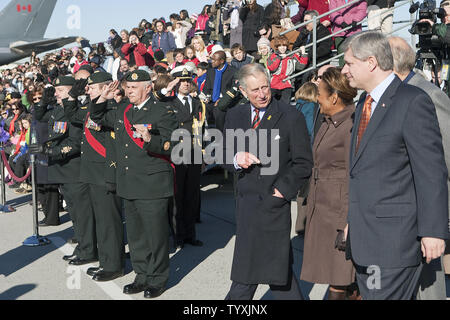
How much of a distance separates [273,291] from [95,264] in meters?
3.15

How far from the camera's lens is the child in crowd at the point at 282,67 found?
10.2 metres

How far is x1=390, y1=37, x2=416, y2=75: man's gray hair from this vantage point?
3447 mm

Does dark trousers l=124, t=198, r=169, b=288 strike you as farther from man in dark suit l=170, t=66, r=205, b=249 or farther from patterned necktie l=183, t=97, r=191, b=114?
patterned necktie l=183, t=97, r=191, b=114

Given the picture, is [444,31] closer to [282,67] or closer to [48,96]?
[282,67]

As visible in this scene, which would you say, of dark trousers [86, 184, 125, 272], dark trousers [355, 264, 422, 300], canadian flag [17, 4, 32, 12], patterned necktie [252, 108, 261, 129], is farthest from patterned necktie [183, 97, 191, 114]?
canadian flag [17, 4, 32, 12]

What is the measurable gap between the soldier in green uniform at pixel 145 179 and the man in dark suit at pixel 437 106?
7.40 feet

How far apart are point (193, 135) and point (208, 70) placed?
3.42 meters

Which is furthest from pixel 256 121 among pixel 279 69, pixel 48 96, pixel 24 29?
pixel 24 29

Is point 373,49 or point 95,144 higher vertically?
point 373,49

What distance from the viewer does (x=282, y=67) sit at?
10453 mm

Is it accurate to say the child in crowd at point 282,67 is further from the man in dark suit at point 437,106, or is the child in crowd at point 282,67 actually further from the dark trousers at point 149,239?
the man in dark suit at point 437,106

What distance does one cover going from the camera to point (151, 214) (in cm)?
513
